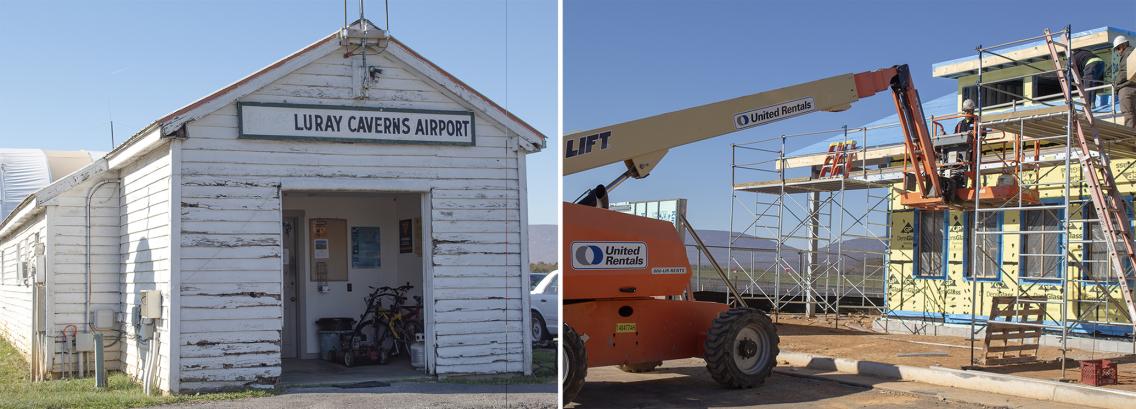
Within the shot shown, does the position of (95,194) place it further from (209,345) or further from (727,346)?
(727,346)

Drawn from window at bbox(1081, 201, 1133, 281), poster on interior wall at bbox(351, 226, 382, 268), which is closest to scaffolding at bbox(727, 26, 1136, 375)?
window at bbox(1081, 201, 1133, 281)

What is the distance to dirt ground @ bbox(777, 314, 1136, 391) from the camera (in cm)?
1208

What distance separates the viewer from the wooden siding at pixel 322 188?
10641 mm

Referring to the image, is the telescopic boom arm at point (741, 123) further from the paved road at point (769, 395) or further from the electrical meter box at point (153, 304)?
the electrical meter box at point (153, 304)

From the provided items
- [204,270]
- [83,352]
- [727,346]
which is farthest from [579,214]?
[83,352]

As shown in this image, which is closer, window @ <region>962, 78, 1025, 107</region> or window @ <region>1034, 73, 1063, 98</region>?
window @ <region>1034, 73, 1063, 98</region>

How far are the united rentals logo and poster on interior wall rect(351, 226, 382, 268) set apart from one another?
5.12 metres

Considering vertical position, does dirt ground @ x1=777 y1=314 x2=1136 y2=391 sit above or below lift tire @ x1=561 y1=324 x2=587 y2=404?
below

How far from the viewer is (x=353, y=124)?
36.9ft

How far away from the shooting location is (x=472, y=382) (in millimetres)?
11500

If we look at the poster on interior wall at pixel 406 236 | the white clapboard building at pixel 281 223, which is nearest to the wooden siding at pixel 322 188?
the white clapboard building at pixel 281 223

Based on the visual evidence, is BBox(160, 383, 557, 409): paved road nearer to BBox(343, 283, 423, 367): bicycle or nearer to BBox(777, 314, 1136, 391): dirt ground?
BBox(343, 283, 423, 367): bicycle

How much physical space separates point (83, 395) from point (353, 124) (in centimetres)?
366

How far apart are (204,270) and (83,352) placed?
3.11m
